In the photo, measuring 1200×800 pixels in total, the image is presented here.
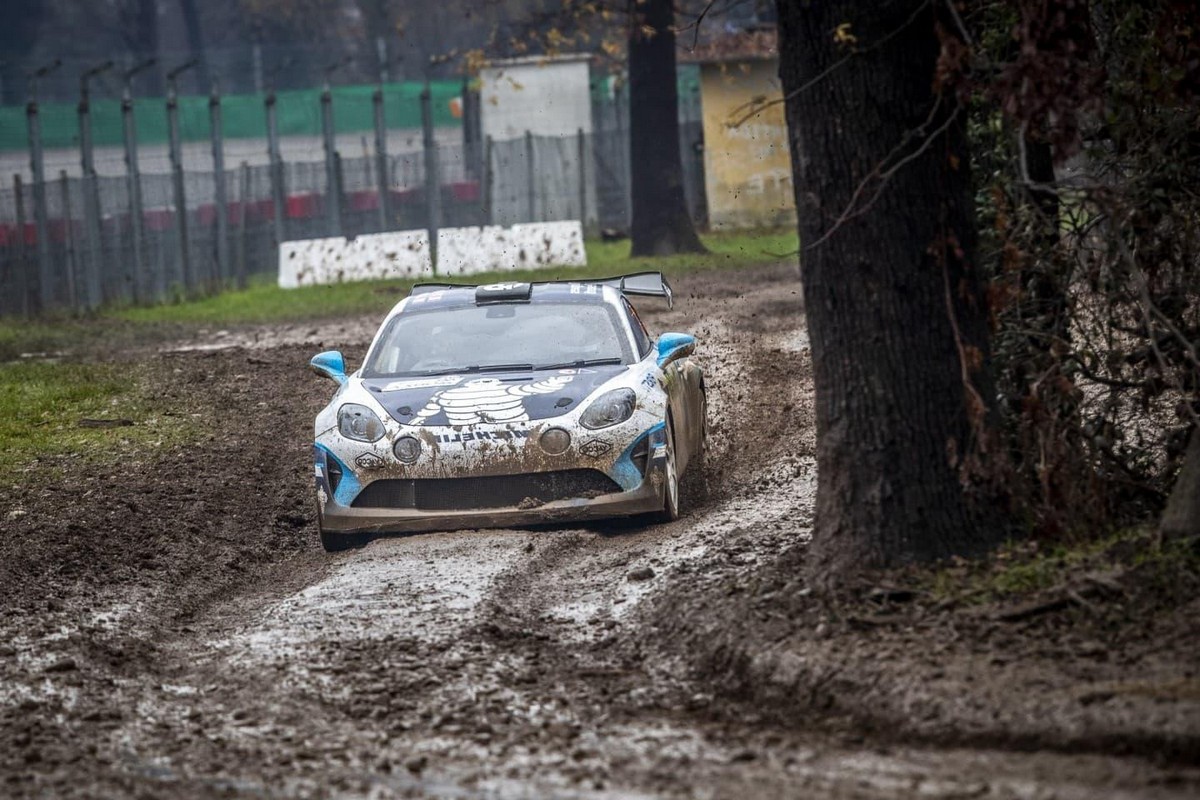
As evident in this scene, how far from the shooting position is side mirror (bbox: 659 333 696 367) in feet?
36.2

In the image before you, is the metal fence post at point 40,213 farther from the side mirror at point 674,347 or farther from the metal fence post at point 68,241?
the side mirror at point 674,347

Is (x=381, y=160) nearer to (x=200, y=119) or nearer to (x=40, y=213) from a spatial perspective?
(x=200, y=119)

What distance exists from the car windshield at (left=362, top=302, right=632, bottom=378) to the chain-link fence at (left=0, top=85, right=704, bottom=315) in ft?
52.2

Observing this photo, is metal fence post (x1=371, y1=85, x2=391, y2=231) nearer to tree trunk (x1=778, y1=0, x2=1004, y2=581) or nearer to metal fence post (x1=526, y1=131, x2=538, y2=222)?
metal fence post (x1=526, y1=131, x2=538, y2=222)

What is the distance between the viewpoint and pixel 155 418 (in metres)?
15.7

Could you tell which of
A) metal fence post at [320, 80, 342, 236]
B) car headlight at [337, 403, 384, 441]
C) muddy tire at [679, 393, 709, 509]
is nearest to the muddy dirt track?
muddy tire at [679, 393, 709, 509]

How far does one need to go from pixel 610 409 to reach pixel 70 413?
7572 mm

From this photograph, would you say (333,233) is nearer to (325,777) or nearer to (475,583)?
(475,583)

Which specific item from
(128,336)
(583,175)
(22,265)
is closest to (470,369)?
(128,336)

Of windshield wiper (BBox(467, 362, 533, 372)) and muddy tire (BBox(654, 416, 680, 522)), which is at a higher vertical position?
windshield wiper (BBox(467, 362, 533, 372))

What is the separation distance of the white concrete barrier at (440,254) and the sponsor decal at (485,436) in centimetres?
1969

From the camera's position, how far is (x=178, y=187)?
28750 mm

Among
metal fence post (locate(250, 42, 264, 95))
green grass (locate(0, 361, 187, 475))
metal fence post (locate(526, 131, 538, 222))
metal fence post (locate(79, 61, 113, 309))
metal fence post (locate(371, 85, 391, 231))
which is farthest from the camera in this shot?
metal fence post (locate(250, 42, 264, 95))

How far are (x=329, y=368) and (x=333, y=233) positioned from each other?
70.6ft
